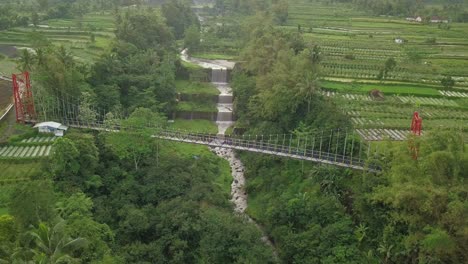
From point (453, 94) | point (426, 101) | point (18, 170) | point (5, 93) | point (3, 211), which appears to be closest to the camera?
point (3, 211)

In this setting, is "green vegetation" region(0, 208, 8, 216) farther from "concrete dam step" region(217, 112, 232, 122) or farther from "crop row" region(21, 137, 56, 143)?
"concrete dam step" region(217, 112, 232, 122)

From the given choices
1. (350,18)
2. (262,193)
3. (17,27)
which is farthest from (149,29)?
(350,18)

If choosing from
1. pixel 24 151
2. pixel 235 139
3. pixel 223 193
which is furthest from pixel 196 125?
pixel 24 151

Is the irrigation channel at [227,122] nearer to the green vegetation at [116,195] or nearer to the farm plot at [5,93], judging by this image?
the green vegetation at [116,195]

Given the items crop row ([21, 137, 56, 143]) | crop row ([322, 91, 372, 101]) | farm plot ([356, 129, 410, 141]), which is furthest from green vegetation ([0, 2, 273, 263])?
crop row ([322, 91, 372, 101])

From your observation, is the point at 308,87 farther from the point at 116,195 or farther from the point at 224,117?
the point at 116,195

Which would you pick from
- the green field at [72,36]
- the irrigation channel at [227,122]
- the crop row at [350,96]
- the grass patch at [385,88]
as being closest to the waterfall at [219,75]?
the irrigation channel at [227,122]
